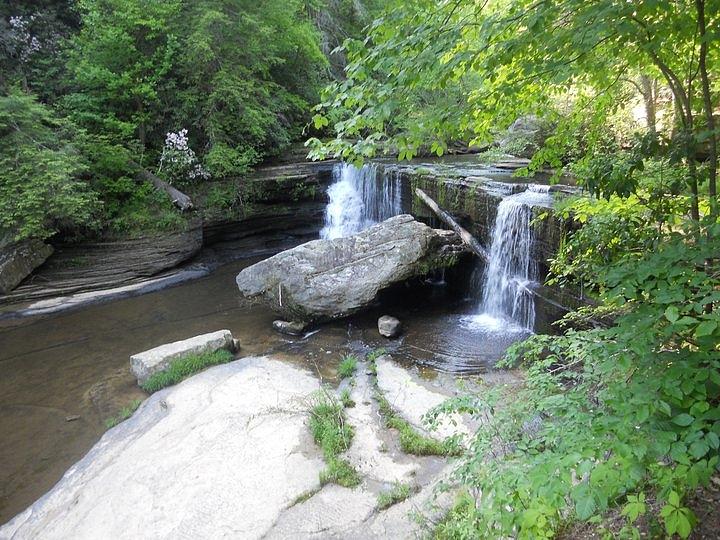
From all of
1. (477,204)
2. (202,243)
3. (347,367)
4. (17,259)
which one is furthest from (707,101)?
(17,259)

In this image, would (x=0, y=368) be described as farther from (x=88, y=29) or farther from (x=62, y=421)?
(x=88, y=29)

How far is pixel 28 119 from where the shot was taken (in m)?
9.59

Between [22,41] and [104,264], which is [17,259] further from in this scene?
[22,41]

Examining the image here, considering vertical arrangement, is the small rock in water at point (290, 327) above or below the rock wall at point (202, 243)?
below

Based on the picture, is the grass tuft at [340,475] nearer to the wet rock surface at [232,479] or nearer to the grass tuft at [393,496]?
the wet rock surface at [232,479]

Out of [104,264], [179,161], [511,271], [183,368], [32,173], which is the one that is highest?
[179,161]

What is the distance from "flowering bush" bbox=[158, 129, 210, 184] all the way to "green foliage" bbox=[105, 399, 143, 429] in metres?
7.76

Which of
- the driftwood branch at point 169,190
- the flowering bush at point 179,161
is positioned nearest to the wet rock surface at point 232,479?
the driftwood branch at point 169,190

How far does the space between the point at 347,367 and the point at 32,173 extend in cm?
828

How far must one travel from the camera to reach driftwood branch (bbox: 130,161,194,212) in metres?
12.0

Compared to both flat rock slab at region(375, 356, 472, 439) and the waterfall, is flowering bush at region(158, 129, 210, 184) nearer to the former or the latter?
the waterfall

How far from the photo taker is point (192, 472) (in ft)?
14.8

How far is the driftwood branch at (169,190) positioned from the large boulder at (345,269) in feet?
14.4

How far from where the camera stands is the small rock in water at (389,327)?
306 inches
